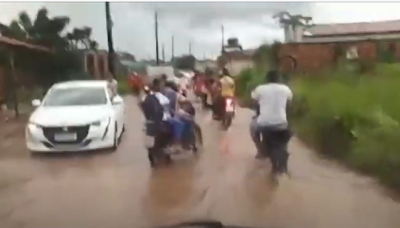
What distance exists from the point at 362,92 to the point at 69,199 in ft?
2.76

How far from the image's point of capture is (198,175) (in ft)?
4.46

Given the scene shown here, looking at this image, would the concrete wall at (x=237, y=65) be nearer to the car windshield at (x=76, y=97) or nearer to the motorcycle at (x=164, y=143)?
the motorcycle at (x=164, y=143)

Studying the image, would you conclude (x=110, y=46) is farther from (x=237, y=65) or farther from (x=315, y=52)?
(x=315, y=52)

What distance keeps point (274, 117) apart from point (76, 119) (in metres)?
0.53

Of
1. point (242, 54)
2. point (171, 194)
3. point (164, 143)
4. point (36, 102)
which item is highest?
point (242, 54)

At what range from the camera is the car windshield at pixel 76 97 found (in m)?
1.36

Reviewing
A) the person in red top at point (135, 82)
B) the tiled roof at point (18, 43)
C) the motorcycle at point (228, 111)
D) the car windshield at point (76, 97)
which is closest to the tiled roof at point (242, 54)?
the motorcycle at point (228, 111)

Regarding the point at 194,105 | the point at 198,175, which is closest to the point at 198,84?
the point at 194,105

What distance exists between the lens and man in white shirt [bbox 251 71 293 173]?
134cm

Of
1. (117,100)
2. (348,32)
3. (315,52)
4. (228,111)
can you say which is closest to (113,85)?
(117,100)

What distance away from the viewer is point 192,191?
4.44ft

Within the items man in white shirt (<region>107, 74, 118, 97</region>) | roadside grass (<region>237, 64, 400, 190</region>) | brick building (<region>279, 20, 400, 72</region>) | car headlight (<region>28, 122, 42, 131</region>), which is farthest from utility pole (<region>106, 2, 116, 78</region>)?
brick building (<region>279, 20, 400, 72</region>)

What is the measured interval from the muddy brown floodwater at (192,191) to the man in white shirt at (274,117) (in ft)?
0.10

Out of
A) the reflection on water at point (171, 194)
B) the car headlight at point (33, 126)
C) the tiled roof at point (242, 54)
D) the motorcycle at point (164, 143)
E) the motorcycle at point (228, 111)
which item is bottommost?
the reflection on water at point (171, 194)
